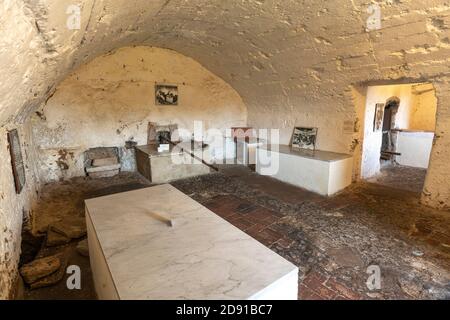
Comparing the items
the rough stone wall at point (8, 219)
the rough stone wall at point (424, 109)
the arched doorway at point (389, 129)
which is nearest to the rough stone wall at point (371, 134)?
the arched doorway at point (389, 129)

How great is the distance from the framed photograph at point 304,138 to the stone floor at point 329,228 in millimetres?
1040

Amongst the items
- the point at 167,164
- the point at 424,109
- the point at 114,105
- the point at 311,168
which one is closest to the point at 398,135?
the point at 424,109

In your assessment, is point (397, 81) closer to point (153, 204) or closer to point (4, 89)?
point (153, 204)

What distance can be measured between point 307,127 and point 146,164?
3418 millimetres

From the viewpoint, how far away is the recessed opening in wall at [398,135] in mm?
4529

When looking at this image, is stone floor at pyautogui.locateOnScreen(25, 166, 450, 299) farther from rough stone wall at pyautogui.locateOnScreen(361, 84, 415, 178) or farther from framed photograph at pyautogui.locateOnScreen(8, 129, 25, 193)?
framed photograph at pyautogui.locateOnScreen(8, 129, 25, 193)

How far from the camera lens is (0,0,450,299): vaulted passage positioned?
1.48m

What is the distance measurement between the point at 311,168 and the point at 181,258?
Answer: 332cm

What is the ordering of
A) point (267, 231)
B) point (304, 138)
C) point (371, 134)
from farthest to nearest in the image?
point (304, 138)
point (371, 134)
point (267, 231)

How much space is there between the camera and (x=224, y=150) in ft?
21.3

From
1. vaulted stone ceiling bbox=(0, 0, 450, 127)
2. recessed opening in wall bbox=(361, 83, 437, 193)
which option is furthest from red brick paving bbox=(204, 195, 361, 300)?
recessed opening in wall bbox=(361, 83, 437, 193)

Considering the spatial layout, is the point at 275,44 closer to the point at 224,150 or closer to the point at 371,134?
the point at 371,134

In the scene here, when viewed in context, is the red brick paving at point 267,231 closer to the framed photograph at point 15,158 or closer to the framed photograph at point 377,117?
the framed photograph at point 15,158
